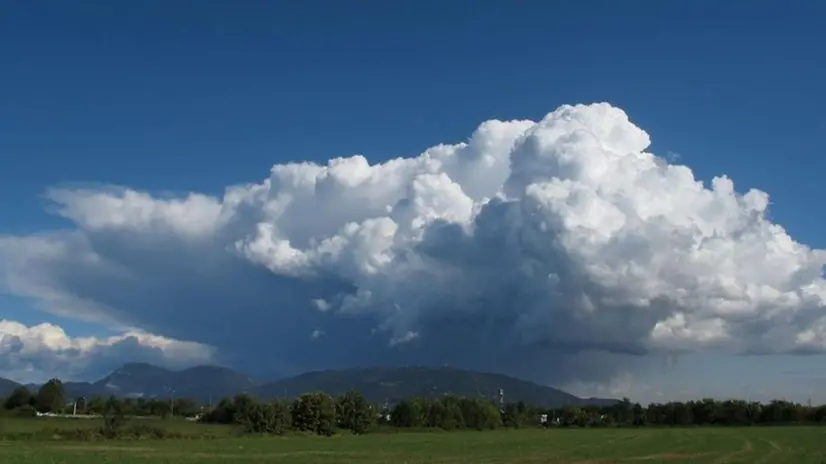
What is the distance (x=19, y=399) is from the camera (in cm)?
19075

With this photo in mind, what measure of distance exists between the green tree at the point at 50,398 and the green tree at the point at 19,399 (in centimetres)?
191

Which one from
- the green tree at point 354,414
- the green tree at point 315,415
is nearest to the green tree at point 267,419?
the green tree at point 315,415

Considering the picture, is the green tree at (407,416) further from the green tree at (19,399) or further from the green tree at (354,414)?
the green tree at (19,399)

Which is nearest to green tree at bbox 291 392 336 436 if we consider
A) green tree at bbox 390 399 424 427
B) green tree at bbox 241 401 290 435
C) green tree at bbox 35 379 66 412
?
green tree at bbox 241 401 290 435

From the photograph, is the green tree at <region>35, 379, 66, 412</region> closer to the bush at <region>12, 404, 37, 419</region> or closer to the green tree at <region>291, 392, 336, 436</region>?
the bush at <region>12, 404, 37, 419</region>

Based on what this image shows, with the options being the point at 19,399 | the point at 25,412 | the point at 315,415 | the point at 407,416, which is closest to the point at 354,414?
the point at 315,415

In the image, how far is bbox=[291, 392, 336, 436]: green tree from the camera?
511 ft

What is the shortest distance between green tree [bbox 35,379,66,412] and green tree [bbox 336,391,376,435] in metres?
65.9

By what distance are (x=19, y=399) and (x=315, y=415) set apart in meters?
73.9

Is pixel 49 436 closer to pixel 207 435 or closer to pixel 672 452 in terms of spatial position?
pixel 207 435

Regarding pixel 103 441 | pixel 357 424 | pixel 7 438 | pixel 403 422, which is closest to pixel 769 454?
pixel 103 441

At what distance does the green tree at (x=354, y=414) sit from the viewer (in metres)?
170

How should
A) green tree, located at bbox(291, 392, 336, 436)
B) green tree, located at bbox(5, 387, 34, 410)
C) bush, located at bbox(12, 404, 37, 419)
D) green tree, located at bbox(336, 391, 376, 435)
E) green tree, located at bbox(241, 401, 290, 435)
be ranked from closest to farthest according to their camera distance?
1. green tree, located at bbox(241, 401, 290, 435)
2. green tree, located at bbox(291, 392, 336, 436)
3. green tree, located at bbox(336, 391, 376, 435)
4. bush, located at bbox(12, 404, 37, 419)
5. green tree, located at bbox(5, 387, 34, 410)

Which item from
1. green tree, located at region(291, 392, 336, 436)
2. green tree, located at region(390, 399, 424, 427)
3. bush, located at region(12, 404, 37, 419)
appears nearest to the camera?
green tree, located at region(291, 392, 336, 436)
